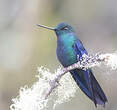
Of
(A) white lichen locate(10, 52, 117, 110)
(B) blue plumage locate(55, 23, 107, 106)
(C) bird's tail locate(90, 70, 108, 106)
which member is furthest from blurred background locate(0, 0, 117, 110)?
(A) white lichen locate(10, 52, 117, 110)

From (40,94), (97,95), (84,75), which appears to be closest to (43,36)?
(84,75)

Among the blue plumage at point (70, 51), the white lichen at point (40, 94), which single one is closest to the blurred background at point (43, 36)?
the blue plumage at point (70, 51)

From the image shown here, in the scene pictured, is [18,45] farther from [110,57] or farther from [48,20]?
[110,57]

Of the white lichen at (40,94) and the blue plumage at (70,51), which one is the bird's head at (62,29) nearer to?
the blue plumage at (70,51)

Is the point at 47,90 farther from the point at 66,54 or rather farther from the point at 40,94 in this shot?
the point at 66,54

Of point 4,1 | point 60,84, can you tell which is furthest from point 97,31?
point 60,84

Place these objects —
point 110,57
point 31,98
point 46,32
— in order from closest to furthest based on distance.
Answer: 1. point 110,57
2. point 31,98
3. point 46,32
